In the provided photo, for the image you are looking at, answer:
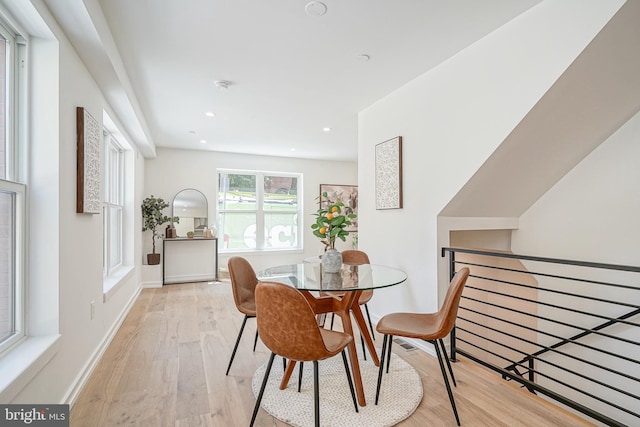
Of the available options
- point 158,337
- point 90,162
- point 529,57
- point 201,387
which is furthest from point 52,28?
point 529,57

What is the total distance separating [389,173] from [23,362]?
2984mm

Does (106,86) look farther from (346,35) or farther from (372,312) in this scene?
(372,312)

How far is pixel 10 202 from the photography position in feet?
5.49

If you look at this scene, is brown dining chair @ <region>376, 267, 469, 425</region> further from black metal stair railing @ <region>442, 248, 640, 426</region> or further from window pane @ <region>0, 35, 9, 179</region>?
window pane @ <region>0, 35, 9, 179</region>

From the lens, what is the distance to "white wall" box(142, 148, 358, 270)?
19.1 feet

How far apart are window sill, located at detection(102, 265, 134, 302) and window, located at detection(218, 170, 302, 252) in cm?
226

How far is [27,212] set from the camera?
5.84 ft

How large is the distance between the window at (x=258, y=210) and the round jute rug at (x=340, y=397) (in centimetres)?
425

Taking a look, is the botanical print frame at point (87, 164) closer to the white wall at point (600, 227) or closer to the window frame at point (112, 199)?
the window frame at point (112, 199)

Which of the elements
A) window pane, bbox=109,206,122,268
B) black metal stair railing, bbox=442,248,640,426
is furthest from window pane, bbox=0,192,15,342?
black metal stair railing, bbox=442,248,640,426

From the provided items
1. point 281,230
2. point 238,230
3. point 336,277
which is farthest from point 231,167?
point 336,277

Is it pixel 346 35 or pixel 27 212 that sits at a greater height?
pixel 346 35

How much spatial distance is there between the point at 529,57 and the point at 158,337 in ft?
12.4

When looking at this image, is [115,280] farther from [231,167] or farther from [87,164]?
[231,167]
